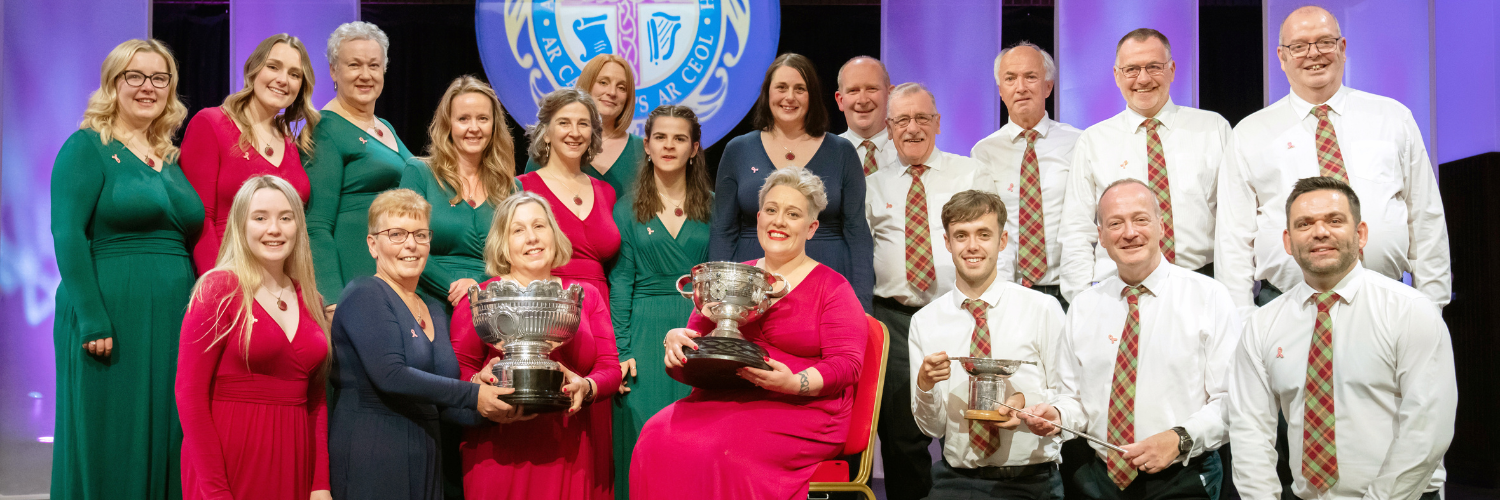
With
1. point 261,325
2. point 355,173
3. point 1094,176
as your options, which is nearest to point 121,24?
point 355,173

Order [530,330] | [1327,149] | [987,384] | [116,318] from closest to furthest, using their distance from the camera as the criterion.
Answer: [530,330] < [987,384] < [116,318] < [1327,149]

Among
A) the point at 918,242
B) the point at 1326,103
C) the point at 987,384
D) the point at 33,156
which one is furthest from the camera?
the point at 33,156

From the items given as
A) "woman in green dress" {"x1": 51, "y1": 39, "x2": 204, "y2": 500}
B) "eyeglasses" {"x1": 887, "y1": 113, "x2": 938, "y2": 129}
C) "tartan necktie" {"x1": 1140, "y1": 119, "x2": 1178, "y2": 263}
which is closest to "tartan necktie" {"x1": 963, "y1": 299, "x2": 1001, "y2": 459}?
"tartan necktie" {"x1": 1140, "y1": 119, "x2": 1178, "y2": 263}

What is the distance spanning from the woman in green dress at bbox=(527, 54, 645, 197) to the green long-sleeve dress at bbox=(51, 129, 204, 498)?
158 centimetres

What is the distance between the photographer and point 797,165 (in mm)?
4168

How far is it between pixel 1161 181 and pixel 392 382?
286 centimetres

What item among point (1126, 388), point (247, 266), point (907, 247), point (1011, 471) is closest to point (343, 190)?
point (247, 266)

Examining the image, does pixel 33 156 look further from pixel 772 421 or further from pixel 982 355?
pixel 982 355

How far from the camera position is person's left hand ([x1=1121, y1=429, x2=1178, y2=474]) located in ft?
10.2

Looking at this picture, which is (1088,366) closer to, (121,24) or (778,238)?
(778,238)

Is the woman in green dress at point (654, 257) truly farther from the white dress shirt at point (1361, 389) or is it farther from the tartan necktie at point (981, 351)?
the white dress shirt at point (1361, 389)

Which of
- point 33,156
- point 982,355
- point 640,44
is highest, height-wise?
point 640,44

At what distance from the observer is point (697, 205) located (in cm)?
420

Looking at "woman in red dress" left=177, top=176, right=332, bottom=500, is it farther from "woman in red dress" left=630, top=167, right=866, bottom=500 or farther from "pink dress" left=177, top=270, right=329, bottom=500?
"woman in red dress" left=630, top=167, right=866, bottom=500
